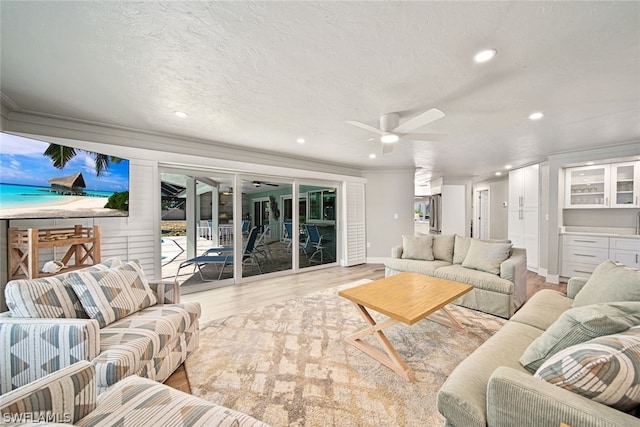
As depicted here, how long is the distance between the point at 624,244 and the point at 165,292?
6.41 meters

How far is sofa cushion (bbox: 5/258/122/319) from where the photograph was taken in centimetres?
143

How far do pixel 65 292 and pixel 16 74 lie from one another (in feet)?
5.93

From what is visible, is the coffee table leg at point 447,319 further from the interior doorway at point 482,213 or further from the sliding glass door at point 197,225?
the interior doorway at point 482,213

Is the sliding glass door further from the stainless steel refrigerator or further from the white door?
the white door

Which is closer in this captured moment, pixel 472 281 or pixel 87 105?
pixel 87 105

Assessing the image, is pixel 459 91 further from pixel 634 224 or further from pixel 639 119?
pixel 634 224

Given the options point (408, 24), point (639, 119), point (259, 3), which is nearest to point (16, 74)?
point (259, 3)

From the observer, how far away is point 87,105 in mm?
2395

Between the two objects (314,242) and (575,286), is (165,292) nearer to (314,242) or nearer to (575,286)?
(314,242)

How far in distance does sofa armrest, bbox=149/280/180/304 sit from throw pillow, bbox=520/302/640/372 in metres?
2.58

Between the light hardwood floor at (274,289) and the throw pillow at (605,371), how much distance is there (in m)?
2.38

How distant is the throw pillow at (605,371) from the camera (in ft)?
2.67

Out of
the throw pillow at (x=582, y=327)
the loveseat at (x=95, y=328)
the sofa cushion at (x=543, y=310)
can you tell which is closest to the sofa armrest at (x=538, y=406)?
the throw pillow at (x=582, y=327)

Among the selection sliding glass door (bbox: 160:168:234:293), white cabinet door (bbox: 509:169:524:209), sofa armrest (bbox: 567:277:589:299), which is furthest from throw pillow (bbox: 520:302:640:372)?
white cabinet door (bbox: 509:169:524:209)
